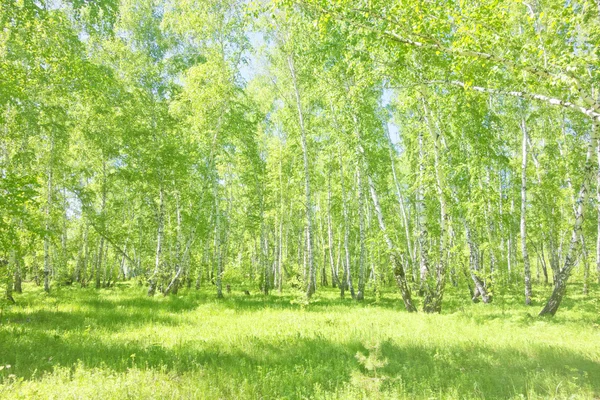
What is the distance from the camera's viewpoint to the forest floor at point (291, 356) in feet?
14.6

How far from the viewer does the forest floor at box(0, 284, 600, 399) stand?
4457 millimetres

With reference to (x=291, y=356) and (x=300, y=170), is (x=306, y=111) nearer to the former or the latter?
(x=300, y=170)

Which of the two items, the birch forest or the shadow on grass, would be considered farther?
the birch forest

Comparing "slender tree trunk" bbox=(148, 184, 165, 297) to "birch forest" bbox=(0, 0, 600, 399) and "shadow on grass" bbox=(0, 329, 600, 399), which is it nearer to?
"birch forest" bbox=(0, 0, 600, 399)

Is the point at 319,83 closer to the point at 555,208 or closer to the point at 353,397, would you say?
the point at 353,397

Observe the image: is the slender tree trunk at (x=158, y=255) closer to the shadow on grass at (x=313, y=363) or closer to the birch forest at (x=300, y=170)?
the birch forest at (x=300, y=170)

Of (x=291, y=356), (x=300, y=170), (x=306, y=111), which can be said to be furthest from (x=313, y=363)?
(x=306, y=111)

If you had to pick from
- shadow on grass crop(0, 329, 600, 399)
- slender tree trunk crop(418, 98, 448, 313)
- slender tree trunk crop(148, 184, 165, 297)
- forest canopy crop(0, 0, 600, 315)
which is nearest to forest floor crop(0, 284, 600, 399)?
shadow on grass crop(0, 329, 600, 399)

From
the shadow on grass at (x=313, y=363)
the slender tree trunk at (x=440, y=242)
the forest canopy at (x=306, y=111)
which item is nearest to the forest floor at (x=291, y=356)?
the shadow on grass at (x=313, y=363)

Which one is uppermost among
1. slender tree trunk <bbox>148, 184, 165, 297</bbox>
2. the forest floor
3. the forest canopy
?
the forest canopy

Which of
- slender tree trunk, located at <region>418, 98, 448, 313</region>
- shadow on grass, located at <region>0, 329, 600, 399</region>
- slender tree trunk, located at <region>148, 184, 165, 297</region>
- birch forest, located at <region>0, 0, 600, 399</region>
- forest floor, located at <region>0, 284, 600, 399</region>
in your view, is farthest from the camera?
slender tree trunk, located at <region>148, 184, 165, 297</region>

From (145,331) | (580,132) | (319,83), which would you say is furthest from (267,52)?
(580,132)

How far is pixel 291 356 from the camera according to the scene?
243 inches

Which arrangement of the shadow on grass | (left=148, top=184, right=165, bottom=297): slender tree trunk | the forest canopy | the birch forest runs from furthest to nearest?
(left=148, top=184, right=165, bottom=297): slender tree trunk < the forest canopy < the birch forest < the shadow on grass
